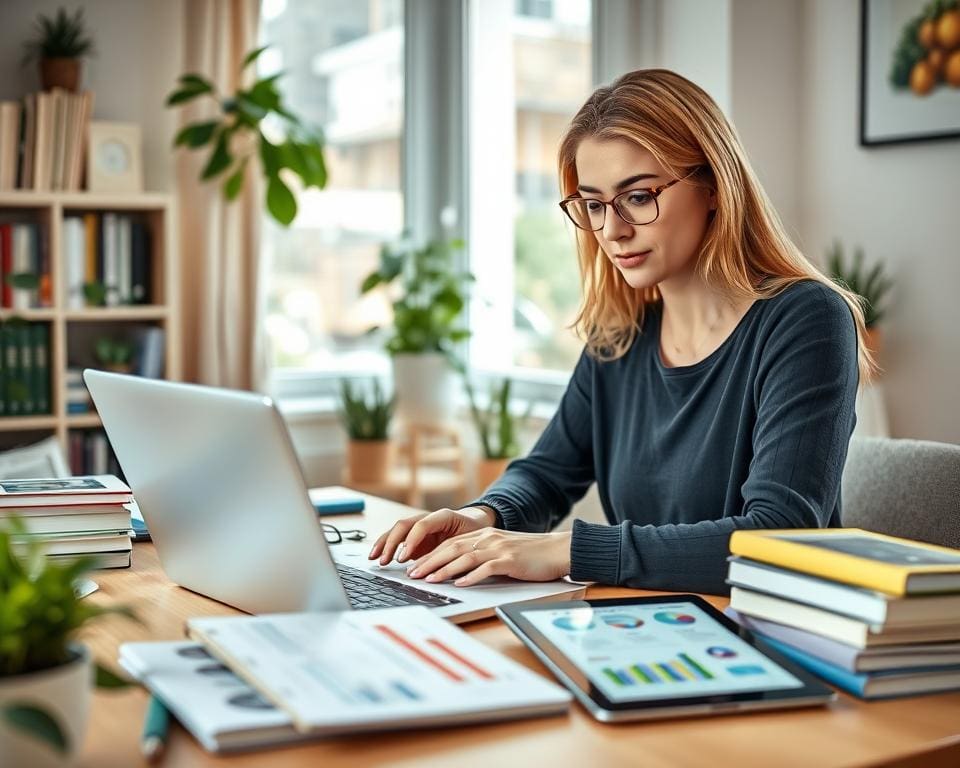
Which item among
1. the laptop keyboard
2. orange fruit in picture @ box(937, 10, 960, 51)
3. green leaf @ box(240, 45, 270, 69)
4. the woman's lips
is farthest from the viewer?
green leaf @ box(240, 45, 270, 69)

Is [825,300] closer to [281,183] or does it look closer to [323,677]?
[323,677]

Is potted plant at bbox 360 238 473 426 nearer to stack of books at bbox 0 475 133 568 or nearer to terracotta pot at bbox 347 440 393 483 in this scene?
terracotta pot at bbox 347 440 393 483

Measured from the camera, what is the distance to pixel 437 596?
1.23m

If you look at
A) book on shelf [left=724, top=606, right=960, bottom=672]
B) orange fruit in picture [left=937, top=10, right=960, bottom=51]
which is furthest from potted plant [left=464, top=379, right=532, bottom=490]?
book on shelf [left=724, top=606, right=960, bottom=672]

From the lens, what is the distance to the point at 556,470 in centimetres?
186

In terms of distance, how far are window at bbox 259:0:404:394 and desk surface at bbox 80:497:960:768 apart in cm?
332

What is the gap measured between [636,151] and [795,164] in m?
1.62

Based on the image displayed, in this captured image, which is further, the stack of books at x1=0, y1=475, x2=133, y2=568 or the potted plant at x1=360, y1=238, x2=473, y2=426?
the potted plant at x1=360, y1=238, x2=473, y2=426

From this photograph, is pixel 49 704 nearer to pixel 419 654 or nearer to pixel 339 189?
pixel 419 654

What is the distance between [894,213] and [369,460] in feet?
5.79

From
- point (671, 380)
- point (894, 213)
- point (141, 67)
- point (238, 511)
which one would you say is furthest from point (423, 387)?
point (238, 511)

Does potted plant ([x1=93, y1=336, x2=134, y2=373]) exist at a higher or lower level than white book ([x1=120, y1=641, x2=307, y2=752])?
higher

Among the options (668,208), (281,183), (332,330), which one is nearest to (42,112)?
(281,183)

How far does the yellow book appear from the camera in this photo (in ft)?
3.08
